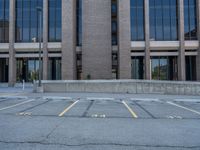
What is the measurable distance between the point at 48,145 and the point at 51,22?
33770mm

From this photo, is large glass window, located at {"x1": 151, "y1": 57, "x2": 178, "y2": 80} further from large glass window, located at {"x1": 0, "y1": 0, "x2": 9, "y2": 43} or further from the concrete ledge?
large glass window, located at {"x1": 0, "y1": 0, "x2": 9, "y2": 43}

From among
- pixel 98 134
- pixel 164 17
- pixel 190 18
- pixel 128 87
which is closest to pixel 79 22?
pixel 164 17

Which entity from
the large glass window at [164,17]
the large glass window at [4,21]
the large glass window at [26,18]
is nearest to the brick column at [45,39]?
the large glass window at [26,18]

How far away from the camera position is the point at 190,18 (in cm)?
3734

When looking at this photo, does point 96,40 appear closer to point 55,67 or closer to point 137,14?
point 137,14

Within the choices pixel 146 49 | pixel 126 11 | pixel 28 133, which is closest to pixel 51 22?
pixel 126 11

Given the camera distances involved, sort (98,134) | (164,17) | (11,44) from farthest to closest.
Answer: (164,17), (11,44), (98,134)

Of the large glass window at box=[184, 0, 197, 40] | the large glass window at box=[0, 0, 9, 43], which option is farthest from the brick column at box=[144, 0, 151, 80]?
the large glass window at box=[0, 0, 9, 43]

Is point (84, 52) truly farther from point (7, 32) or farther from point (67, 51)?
point (7, 32)

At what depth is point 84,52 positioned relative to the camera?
1438 inches

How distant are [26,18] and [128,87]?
2249 centimetres

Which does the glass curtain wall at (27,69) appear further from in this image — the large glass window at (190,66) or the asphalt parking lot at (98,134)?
the asphalt parking lot at (98,134)

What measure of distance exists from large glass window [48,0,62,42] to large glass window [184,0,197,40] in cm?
2004

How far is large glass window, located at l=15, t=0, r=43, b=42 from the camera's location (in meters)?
37.2
